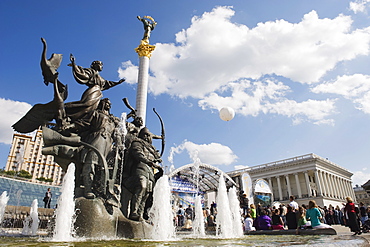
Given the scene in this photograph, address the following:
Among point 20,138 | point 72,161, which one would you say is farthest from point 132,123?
point 20,138

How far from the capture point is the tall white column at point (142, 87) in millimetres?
27672

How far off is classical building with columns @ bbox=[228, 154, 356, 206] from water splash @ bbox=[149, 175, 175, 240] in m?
59.3

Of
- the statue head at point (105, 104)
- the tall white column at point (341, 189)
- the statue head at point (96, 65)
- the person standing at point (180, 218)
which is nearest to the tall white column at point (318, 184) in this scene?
the tall white column at point (341, 189)

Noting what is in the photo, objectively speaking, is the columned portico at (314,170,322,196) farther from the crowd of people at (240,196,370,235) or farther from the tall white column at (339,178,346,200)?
the crowd of people at (240,196,370,235)

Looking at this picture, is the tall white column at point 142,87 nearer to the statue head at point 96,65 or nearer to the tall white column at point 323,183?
the statue head at point 96,65

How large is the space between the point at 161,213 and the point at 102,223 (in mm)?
1604

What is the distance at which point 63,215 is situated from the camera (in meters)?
4.93

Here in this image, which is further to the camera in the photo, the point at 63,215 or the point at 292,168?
the point at 292,168

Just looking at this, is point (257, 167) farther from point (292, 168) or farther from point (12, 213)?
point (12, 213)

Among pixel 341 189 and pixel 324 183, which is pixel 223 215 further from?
pixel 341 189

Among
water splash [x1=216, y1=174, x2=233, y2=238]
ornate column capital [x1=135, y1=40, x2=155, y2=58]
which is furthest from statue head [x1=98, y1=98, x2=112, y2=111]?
ornate column capital [x1=135, y1=40, x2=155, y2=58]

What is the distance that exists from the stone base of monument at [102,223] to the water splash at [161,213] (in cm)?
35

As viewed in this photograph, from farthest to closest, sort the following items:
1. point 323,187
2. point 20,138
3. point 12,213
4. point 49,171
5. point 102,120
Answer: point 49,171 → point 20,138 → point 323,187 → point 12,213 → point 102,120

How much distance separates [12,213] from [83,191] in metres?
8.08
